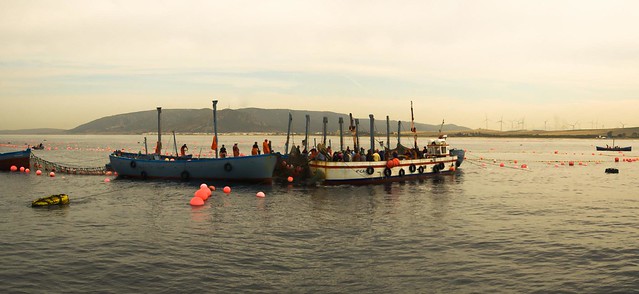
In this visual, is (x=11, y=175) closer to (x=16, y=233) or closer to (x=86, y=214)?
(x=86, y=214)

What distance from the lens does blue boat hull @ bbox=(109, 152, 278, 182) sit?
45531mm

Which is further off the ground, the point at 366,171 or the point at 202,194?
the point at 366,171

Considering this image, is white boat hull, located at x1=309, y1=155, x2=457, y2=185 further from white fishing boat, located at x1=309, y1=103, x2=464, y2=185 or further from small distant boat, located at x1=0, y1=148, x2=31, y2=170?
small distant boat, located at x1=0, y1=148, x2=31, y2=170

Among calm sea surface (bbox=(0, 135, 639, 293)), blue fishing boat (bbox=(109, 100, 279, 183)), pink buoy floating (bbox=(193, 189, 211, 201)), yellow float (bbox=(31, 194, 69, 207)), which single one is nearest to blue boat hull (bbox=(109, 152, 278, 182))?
blue fishing boat (bbox=(109, 100, 279, 183))

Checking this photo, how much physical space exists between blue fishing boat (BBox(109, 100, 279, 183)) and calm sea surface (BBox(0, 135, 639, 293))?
5592 millimetres

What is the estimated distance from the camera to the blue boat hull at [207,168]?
45531 mm

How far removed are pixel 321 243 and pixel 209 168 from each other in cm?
2623

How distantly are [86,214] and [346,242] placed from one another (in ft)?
55.0

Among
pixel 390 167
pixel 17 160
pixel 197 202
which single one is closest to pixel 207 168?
pixel 197 202

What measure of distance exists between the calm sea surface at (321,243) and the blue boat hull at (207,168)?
18.3 ft

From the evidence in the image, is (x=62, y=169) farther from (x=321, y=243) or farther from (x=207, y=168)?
(x=321, y=243)

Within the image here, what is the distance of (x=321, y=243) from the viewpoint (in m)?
22.7

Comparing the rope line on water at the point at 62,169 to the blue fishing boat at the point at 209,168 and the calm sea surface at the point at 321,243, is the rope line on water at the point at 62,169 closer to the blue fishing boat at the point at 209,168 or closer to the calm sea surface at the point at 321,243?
the blue fishing boat at the point at 209,168

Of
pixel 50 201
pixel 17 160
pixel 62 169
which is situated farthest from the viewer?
pixel 17 160
